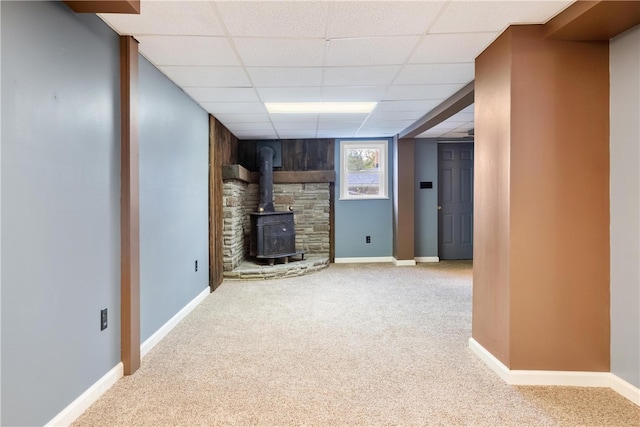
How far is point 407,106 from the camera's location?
12.8 feet

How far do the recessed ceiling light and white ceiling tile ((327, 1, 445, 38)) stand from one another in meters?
1.60

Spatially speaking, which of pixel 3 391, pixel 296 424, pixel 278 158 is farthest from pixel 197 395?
pixel 278 158

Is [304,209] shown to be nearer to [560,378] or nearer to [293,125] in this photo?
[293,125]

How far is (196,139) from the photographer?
12.1 ft

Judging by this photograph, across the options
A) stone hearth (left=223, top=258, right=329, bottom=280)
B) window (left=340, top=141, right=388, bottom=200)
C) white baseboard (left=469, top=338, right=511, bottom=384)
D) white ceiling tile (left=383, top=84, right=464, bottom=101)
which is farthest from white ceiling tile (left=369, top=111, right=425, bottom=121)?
white baseboard (left=469, top=338, right=511, bottom=384)

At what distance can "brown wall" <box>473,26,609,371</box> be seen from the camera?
6.75ft

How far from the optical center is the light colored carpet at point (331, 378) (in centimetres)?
177

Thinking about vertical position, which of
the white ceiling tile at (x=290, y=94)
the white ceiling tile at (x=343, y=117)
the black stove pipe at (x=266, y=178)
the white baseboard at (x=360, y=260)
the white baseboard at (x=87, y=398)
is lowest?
the white baseboard at (x=87, y=398)

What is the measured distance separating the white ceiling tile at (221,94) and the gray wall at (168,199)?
11 cm

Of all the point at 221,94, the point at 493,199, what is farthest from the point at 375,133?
the point at 493,199

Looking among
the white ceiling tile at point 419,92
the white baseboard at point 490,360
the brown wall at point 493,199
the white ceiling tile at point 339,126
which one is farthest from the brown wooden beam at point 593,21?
the white ceiling tile at point 339,126

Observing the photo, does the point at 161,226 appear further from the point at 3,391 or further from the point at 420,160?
the point at 420,160

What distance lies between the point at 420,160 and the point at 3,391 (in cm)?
576

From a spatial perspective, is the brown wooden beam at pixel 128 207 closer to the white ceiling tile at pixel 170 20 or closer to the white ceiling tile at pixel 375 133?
the white ceiling tile at pixel 170 20
